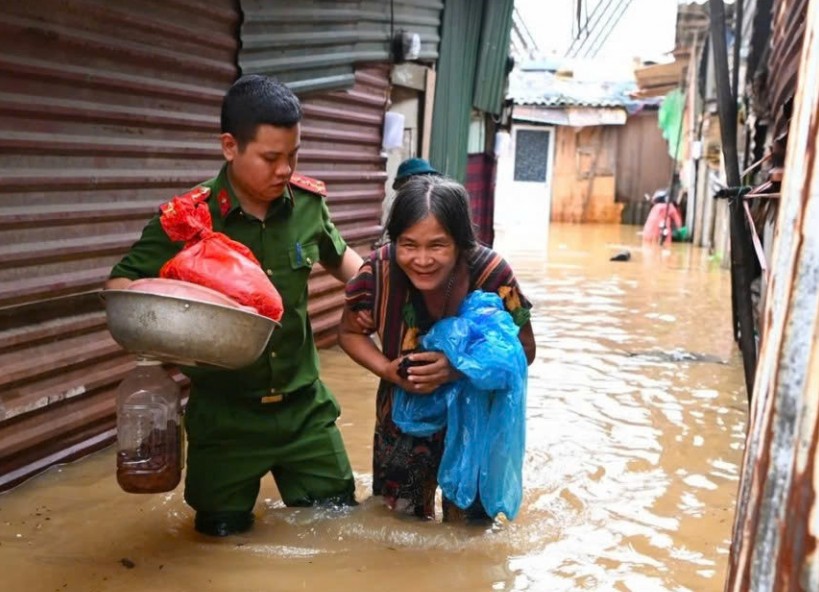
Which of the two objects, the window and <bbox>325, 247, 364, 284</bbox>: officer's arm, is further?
the window

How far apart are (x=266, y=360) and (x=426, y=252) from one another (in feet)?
2.36

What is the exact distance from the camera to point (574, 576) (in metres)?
3.40

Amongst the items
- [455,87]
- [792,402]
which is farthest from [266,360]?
[455,87]

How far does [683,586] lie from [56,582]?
89.0 inches

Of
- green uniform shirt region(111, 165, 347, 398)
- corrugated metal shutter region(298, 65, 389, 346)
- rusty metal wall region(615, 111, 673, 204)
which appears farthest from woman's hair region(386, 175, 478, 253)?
rusty metal wall region(615, 111, 673, 204)

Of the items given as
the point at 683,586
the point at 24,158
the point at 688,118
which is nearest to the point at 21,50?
the point at 24,158

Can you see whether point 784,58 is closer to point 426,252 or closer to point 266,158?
point 426,252

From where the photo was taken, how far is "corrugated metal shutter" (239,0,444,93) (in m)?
6.12

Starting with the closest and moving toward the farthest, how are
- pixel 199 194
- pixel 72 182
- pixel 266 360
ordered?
pixel 199 194
pixel 266 360
pixel 72 182

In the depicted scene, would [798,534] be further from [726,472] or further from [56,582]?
[726,472]

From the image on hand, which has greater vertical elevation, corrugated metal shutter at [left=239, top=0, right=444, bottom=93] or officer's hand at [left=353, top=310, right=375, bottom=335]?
corrugated metal shutter at [left=239, top=0, right=444, bottom=93]

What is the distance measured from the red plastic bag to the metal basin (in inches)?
5.4

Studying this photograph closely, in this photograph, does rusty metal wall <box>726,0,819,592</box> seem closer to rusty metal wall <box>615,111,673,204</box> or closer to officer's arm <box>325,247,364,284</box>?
officer's arm <box>325,247,364,284</box>

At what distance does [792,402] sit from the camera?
946mm
